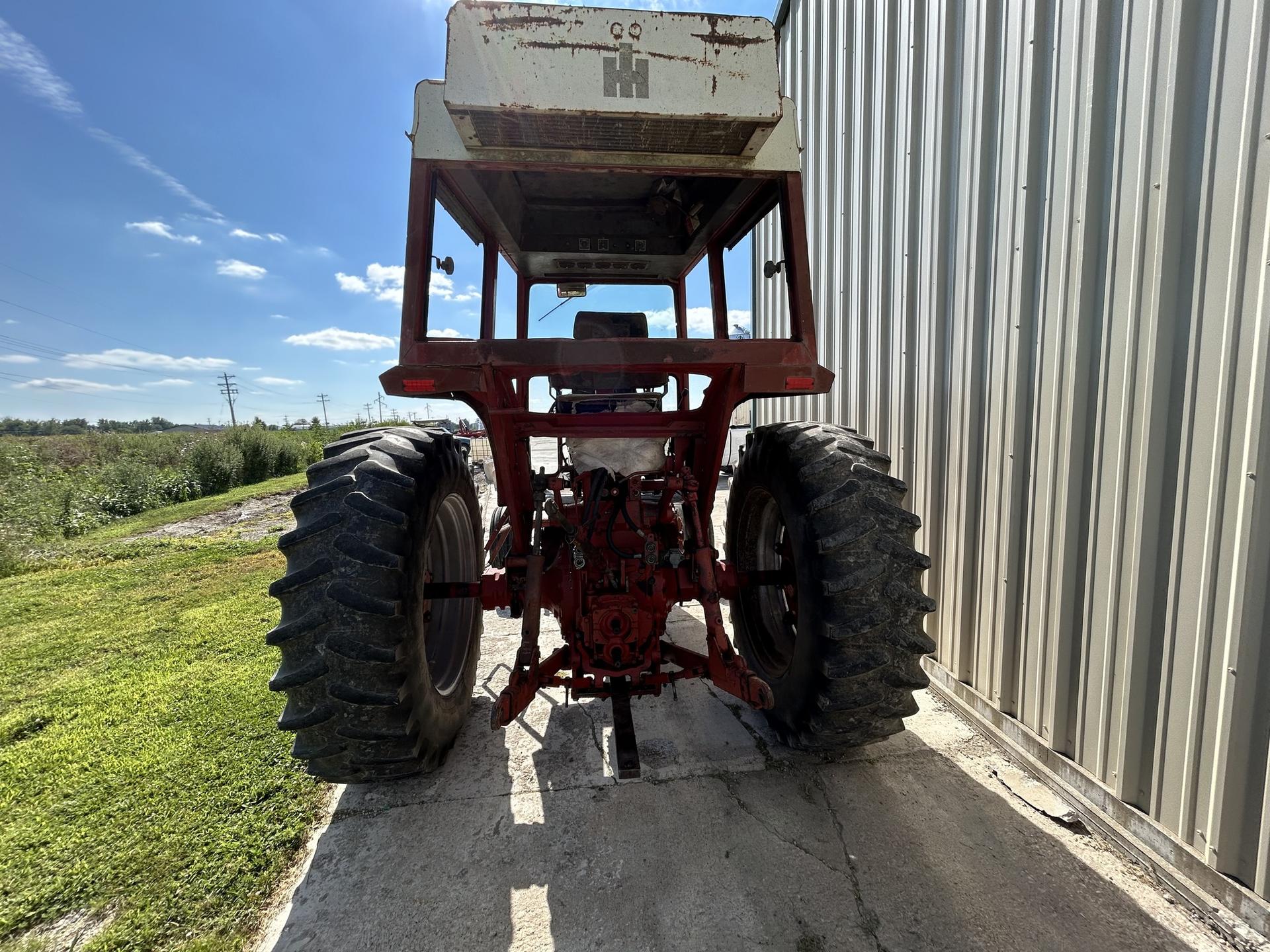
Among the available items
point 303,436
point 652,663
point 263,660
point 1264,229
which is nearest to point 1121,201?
point 1264,229

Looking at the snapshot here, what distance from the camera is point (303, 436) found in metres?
29.6

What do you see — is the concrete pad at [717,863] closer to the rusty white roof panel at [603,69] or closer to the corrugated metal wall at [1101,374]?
the corrugated metal wall at [1101,374]

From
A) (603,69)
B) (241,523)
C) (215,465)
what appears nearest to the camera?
(603,69)

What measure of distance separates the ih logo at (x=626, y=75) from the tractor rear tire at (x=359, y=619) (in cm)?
155

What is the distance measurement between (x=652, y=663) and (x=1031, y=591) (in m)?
1.85

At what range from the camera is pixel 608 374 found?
120 inches

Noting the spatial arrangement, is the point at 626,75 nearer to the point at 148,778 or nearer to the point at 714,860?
the point at 714,860

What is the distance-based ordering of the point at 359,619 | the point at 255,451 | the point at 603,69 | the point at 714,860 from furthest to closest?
the point at 255,451, the point at 714,860, the point at 359,619, the point at 603,69

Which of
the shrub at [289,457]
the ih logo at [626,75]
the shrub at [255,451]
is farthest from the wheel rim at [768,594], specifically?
the shrub at [289,457]

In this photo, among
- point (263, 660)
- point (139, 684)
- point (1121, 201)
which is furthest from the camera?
point (263, 660)

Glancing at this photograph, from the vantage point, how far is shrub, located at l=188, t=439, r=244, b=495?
1959 centimetres

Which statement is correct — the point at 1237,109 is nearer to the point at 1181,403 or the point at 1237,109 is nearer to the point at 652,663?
the point at 1181,403

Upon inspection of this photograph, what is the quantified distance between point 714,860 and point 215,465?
942 inches

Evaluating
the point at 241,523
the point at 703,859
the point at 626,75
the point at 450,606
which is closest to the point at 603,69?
the point at 626,75
